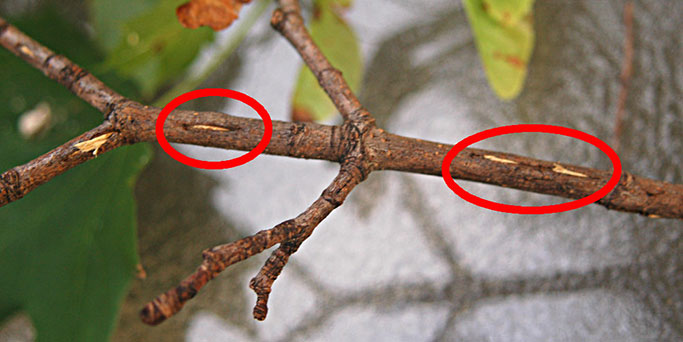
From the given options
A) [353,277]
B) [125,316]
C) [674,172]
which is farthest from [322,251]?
[674,172]

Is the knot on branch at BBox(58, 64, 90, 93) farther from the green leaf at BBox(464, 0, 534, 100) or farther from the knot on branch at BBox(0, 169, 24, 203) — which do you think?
the green leaf at BBox(464, 0, 534, 100)

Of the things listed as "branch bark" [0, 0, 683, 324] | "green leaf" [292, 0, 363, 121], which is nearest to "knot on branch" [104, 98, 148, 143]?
"branch bark" [0, 0, 683, 324]

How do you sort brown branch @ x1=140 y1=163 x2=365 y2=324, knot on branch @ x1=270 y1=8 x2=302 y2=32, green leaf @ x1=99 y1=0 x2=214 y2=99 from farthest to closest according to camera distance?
green leaf @ x1=99 y1=0 x2=214 y2=99 → knot on branch @ x1=270 y1=8 x2=302 y2=32 → brown branch @ x1=140 y1=163 x2=365 y2=324

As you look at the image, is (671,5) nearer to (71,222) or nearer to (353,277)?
(353,277)

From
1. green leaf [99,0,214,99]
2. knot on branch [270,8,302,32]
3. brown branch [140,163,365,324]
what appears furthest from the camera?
green leaf [99,0,214,99]

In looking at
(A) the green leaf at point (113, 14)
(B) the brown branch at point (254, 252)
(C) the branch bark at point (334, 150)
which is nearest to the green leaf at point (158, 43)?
(A) the green leaf at point (113, 14)

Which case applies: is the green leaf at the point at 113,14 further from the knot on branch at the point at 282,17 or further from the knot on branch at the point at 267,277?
the knot on branch at the point at 267,277
